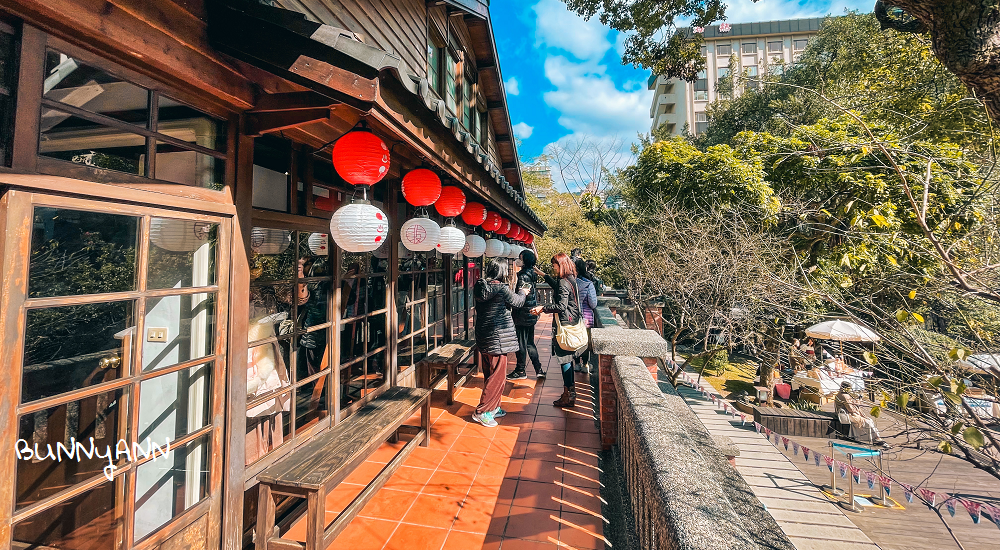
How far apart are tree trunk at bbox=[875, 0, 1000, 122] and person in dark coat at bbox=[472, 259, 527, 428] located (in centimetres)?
370

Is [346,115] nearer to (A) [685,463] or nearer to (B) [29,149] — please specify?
(B) [29,149]

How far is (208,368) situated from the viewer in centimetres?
227

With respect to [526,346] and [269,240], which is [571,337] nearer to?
[526,346]

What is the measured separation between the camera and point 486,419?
4.66m

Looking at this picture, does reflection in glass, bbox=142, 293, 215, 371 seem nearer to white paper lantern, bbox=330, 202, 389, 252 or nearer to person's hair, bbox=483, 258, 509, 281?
white paper lantern, bbox=330, 202, 389, 252

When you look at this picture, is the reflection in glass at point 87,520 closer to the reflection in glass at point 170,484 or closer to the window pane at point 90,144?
the reflection in glass at point 170,484

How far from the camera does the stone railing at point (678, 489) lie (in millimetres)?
1245

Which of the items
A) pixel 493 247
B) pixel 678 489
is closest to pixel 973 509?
pixel 678 489

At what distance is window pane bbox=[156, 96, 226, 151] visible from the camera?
202cm

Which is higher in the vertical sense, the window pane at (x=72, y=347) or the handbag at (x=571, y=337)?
the window pane at (x=72, y=347)

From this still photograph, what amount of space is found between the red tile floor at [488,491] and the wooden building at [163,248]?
757 mm

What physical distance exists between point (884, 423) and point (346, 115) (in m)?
12.5

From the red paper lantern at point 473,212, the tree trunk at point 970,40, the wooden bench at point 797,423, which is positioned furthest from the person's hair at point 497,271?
the wooden bench at point 797,423

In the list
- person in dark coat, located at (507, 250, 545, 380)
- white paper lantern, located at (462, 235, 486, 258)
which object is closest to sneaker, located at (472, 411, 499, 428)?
person in dark coat, located at (507, 250, 545, 380)
